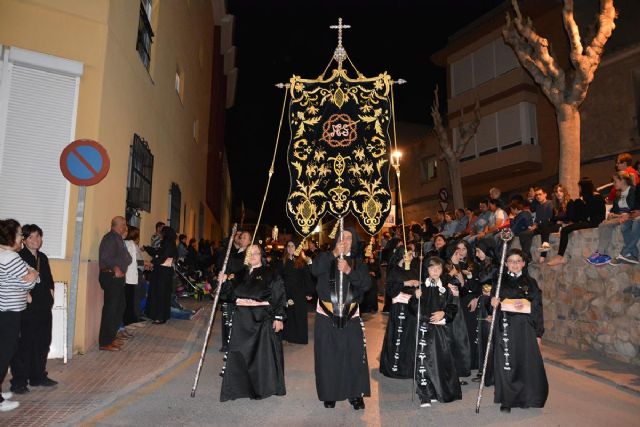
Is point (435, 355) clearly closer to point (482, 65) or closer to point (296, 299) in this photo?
point (296, 299)

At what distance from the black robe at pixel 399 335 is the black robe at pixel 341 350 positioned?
5.22ft

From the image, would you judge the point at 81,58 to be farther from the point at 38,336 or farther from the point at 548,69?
the point at 548,69

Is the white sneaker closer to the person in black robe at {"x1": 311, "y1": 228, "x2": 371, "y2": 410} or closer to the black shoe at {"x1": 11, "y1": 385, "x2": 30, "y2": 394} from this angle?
the black shoe at {"x1": 11, "y1": 385, "x2": 30, "y2": 394}

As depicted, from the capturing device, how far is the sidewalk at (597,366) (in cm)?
726

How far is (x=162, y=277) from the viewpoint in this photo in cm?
1078

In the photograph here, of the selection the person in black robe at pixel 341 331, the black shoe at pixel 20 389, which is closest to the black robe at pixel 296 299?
the person in black robe at pixel 341 331

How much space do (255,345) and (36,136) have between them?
489cm

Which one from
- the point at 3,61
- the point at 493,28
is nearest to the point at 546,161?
the point at 493,28

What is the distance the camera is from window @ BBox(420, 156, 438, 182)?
2831cm

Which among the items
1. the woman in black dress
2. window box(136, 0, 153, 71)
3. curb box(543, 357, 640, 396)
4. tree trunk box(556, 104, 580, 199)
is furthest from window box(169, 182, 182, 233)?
tree trunk box(556, 104, 580, 199)

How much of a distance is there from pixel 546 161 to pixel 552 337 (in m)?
13.5

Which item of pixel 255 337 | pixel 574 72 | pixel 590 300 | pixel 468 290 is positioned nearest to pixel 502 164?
pixel 574 72

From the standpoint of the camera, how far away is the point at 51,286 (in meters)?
6.48

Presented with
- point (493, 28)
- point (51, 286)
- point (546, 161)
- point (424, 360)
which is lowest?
point (424, 360)
